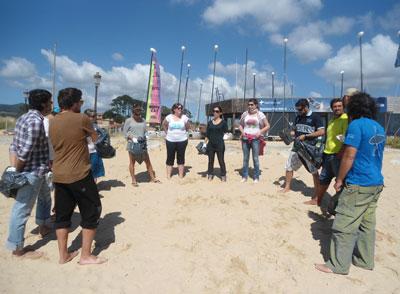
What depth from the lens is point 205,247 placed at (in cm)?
362

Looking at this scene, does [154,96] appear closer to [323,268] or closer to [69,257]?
[69,257]

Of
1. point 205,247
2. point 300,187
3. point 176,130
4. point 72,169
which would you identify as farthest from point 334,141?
point 72,169

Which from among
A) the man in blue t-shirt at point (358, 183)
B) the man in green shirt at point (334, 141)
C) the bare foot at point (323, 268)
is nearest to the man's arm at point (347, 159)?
the man in blue t-shirt at point (358, 183)

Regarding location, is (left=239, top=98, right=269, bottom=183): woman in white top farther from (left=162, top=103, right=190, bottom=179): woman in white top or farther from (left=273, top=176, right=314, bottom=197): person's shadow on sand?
(left=162, top=103, right=190, bottom=179): woman in white top

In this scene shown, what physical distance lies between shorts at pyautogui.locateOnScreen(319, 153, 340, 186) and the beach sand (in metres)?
0.55

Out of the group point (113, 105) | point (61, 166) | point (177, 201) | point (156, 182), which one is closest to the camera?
point (61, 166)

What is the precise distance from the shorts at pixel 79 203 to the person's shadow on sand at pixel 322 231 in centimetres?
262

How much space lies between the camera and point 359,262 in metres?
3.33

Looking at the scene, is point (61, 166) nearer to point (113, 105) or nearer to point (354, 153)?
point (354, 153)

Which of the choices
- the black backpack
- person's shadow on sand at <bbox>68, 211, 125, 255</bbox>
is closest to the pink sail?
the black backpack

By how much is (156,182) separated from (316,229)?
3.31 m

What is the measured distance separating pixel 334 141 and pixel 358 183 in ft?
4.74

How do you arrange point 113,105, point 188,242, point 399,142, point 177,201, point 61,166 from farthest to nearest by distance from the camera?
point 113,105, point 399,142, point 177,201, point 188,242, point 61,166

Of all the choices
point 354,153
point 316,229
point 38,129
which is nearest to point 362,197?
point 354,153
